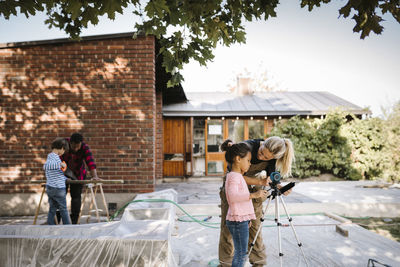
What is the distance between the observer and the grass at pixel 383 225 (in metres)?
4.71

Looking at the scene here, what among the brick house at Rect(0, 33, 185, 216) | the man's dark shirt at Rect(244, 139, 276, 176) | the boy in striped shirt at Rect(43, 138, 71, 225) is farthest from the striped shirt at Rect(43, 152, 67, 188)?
the man's dark shirt at Rect(244, 139, 276, 176)

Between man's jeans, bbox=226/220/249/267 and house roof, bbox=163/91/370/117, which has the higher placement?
house roof, bbox=163/91/370/117

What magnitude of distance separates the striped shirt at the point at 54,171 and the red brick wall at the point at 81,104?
179 cm

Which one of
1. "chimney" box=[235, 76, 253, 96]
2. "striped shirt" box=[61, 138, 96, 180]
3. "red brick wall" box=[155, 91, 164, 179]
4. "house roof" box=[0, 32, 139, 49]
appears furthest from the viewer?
"chimney" box=[235, 76, 253, 96]

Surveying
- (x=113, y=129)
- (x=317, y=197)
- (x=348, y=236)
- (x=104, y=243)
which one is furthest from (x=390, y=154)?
(x=104, y=243)

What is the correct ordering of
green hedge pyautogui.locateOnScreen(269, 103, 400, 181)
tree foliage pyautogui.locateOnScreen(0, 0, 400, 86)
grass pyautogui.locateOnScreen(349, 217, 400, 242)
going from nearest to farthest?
tree foliage pyautogui.locateOnScreen(0, 0, 400, 86) → grass pyautogui.locateOnScreen(349, 217, 400, 242) → green hedge pyautogui.locateOnScreen(269, 103, 400, 181)

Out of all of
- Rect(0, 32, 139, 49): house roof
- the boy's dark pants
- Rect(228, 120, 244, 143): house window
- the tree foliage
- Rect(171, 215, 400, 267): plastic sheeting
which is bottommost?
Rect(171, 215, 400, 267): plastic sheeting

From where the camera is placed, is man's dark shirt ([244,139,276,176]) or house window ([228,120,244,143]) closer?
man's dark shirt ([244,139,276,176])

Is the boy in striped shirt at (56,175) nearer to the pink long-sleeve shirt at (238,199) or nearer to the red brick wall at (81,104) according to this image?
the red brick wall at (81,104)

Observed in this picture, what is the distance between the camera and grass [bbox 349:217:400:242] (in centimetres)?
471

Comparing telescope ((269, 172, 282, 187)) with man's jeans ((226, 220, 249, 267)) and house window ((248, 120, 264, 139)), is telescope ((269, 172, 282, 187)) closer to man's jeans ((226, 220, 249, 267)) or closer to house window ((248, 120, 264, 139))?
man's jeans ((226, 220, 249, 267))

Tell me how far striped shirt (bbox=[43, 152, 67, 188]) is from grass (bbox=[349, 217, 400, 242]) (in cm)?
607

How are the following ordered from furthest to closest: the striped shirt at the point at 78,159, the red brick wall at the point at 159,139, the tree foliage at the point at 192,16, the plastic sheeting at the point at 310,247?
1. the red brick wall at the point at 159,139
2. the striped shirt at the point at 78,159
3. the plastic sheeting at the point at 310,247
4. the tree foliage at the point at 192,16

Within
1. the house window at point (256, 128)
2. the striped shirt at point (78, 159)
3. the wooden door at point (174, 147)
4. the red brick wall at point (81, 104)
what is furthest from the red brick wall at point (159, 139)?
the striped shirt at point (78, 159)
